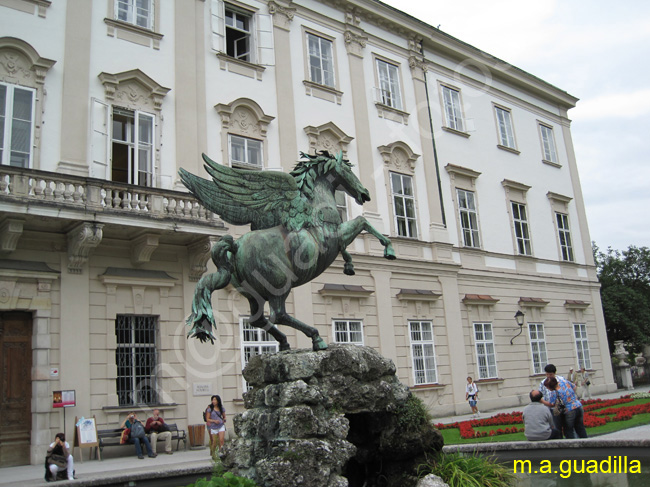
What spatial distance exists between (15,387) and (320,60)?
12939mm

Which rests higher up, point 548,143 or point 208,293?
point 548,143

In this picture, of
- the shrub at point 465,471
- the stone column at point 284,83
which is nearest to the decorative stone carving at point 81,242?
the stone column at point 284,83

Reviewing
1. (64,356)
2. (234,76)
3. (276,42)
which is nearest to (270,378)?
(64,356)

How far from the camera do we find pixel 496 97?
86.8 feet

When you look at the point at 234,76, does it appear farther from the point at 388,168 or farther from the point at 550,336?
the point at 550,336

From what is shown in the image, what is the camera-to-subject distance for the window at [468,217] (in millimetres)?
22734

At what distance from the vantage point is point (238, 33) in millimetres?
18219

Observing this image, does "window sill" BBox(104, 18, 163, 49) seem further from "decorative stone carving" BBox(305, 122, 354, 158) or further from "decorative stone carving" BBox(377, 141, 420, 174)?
"decorative stone carving" BBox(377, 141, 420, 174)

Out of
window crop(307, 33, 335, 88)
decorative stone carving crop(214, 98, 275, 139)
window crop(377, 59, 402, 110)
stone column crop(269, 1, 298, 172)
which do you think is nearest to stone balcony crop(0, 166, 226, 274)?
decorative stone carving crop(214, 98, 275, 139)

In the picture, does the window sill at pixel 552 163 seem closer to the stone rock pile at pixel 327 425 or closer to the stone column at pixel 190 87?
the stone column at pixel 190 87

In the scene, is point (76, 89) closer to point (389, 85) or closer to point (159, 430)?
point (159, 430)

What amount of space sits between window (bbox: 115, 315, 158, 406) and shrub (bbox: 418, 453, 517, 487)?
947 cm

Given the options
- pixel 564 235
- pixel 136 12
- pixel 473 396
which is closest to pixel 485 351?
pixel 473 396

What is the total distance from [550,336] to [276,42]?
51.0ft
